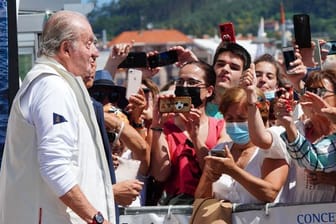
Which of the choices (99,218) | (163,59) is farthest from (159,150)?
(99,218)

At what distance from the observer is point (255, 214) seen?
6512mm

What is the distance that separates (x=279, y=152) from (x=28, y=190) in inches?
66.5

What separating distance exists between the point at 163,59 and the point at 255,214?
6.50ft

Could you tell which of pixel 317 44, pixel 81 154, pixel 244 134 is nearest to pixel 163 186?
pixel 244 134

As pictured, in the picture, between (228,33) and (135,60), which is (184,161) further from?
(228,33)

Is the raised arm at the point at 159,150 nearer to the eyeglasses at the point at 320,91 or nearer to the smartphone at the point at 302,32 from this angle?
the smartphone at the point at 302,32

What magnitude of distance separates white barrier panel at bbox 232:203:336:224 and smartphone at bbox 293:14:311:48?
128cm

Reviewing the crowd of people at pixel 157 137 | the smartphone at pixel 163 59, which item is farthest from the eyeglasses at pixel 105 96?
the smartphone at pixel 163 59

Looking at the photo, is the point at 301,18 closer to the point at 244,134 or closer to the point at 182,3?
the point at 244,134

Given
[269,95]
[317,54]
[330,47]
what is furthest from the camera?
[330,47]

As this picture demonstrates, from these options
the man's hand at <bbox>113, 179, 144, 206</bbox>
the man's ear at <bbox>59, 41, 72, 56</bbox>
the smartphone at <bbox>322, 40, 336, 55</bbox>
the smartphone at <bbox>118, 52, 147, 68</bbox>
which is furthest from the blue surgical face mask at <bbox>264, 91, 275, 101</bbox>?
the man's ear at <bbox>59, 41, 72, 56</bbox>

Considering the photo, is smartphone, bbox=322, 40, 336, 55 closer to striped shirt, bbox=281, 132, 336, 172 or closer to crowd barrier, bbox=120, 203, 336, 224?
striped shirt, bbox=281, 132, 336, 172

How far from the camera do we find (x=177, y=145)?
734 centimetres

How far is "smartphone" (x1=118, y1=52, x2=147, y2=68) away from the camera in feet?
26.6
